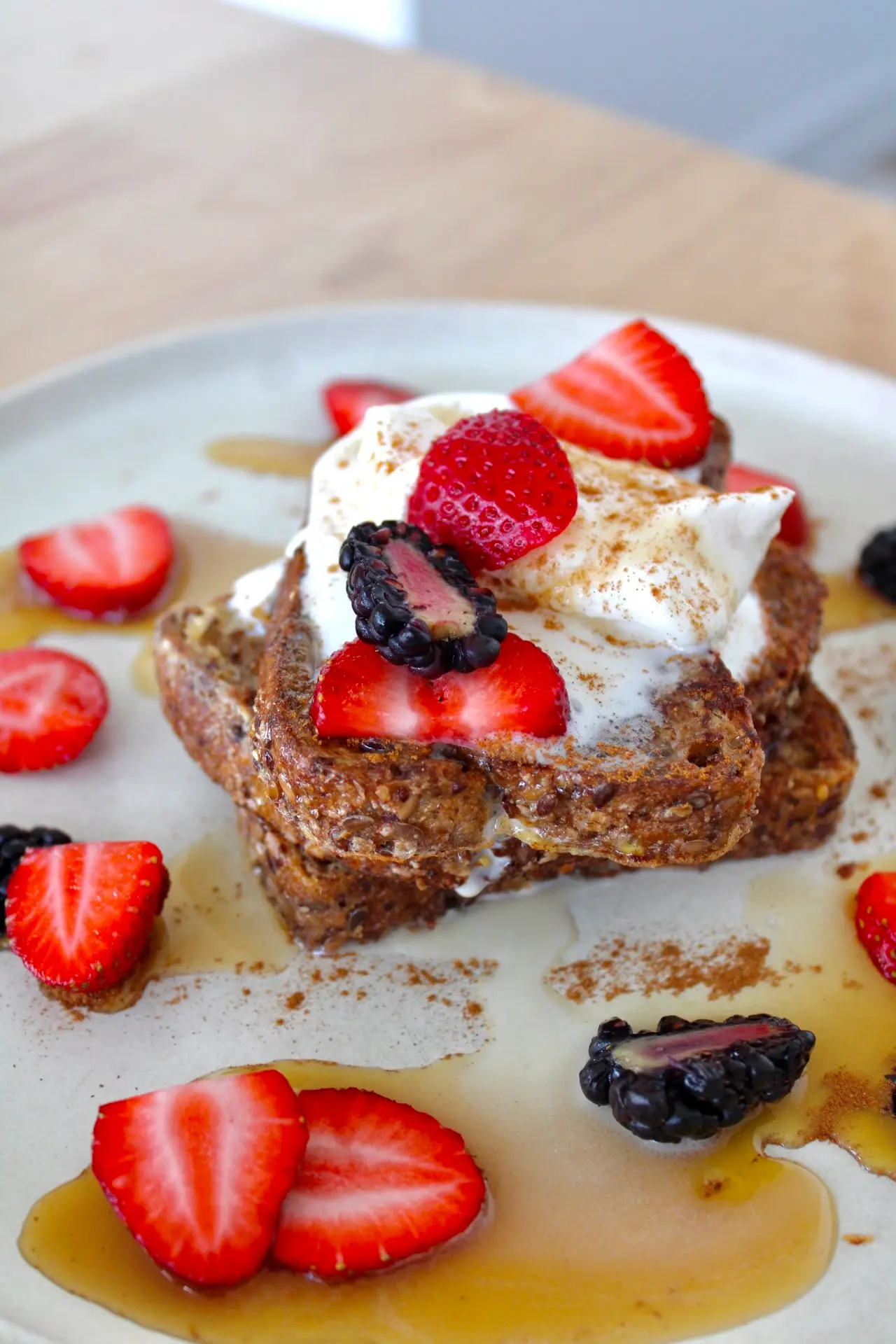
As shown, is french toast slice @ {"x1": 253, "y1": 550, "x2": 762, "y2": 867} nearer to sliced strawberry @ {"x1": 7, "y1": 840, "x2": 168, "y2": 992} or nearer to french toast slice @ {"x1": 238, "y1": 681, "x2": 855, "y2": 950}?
french toast slice @ {"x1": 238, "y1": 681, "x2": 855, "y2": 950}

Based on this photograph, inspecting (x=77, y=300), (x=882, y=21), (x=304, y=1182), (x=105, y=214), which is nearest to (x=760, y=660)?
(x=304, y=1182)

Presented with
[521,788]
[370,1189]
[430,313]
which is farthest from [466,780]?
[430,313]

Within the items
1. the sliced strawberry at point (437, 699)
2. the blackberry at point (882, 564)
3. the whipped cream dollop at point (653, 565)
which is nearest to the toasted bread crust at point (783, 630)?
the whipped cream dollop at point (653, 565)

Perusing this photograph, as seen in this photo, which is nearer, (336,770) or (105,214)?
(336,770)

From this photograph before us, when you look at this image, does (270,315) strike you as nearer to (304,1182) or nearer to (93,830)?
(93,830)

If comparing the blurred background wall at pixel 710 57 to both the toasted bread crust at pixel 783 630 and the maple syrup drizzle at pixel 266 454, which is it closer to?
the maple syrup drizzle at pixel 266 454

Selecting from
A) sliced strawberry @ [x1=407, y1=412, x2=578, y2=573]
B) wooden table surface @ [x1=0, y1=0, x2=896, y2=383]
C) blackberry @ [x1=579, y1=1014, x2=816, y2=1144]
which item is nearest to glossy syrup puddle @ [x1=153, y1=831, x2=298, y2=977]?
blackberry @ [x1=579, y1=1014, x2=816, y2=1144]
